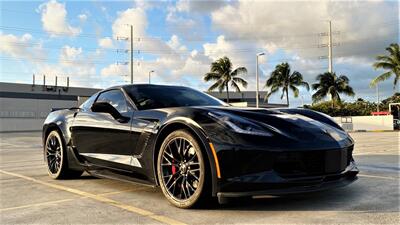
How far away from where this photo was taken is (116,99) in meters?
5.42

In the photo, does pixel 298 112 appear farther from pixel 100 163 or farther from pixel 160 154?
pixel 100 163

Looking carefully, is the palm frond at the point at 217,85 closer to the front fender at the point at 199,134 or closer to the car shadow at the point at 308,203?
the car shadow at the point at 308,203

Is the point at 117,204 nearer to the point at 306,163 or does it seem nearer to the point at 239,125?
the point at 239,125

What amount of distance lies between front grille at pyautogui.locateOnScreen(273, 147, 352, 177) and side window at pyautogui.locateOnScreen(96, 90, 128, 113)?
82.6 inches

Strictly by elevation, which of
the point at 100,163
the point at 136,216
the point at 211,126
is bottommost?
the point at 136,216

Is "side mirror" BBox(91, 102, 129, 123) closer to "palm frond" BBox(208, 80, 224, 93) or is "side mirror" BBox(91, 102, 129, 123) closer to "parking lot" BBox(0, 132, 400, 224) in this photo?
"parking lot" BBox(0, 132, 400, 224)

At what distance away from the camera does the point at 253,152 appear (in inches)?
147

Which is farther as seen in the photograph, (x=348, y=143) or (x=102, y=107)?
(x=102, y=107)

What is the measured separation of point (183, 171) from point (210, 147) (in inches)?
18.5

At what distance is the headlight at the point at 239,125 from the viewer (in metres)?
3.84

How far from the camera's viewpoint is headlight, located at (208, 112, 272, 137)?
3844 millimetres

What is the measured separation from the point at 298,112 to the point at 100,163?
8.06ft

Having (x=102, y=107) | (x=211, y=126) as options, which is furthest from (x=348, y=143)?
(x=102, y=107)

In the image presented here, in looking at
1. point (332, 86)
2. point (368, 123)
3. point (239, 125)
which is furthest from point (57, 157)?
point (332, 86)
